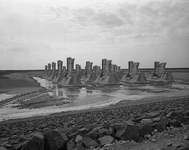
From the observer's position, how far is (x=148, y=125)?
A: 3.78 m

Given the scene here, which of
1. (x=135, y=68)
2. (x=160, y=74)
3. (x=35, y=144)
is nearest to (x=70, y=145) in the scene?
(x=35, y=144)

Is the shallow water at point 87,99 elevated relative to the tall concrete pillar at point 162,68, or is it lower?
lower

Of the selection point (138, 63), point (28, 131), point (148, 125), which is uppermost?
point (138, 63)

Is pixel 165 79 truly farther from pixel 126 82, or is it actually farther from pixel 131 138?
pixel 131 138

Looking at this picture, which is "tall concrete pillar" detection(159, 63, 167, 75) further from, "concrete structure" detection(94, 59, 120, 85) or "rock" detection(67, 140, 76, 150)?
"rock" detection(67, 140, 76, 150)

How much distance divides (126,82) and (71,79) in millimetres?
11182

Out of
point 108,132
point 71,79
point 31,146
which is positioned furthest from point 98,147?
point 71,79

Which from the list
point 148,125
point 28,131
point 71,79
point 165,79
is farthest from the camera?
point 165,79

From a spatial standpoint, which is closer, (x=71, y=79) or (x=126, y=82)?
(x=71, y=79)

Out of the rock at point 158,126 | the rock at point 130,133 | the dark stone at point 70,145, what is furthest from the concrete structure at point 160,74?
the dark stone at point 70,145

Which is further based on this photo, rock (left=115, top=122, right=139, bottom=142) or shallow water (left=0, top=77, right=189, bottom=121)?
shallow water (left=0, top=77, right=189, bottom=121)

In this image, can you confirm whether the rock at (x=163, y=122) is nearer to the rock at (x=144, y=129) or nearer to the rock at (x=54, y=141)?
the rock at (x=144, y=129)

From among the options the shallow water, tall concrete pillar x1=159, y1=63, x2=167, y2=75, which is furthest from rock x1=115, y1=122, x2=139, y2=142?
tall concrete pillar x1=159, y1=63, x2=167, y2=75

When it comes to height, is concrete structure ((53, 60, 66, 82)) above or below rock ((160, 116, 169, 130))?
above
